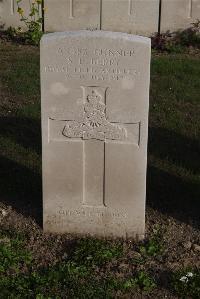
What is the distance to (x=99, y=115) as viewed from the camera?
5492 mm

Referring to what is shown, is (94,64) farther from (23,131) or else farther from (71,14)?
(71,14)

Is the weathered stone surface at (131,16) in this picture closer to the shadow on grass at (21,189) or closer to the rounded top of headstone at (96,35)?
the shadow on grass at (21,189)

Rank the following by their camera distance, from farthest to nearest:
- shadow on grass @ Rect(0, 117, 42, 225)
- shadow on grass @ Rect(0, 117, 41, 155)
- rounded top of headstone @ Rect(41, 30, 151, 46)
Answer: shadow on grass @ Rect(0, 117, 41, 155)
shadow on grass @ Rect(0, 117, 42, 225)
rounded top of headstone @ Rect(41, 30, 151, 46)

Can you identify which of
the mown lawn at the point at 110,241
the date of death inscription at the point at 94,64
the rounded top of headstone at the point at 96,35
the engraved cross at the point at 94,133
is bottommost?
the mown lawn at the point at 110,241

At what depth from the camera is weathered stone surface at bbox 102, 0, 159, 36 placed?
1226 cm

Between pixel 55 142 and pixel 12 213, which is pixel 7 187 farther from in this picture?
pixel 55 142

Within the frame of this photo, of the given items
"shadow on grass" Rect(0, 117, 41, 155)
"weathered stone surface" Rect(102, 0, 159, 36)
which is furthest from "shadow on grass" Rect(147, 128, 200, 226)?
"weathered stone surface" Rect(102, 0, 159, 36)

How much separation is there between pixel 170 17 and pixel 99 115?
7252 mm

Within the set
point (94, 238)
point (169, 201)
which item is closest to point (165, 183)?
point (169, 201)

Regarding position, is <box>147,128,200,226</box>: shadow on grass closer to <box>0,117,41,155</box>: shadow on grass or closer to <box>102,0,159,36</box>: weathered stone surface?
<box>0,117,41,155</box>: shadow on grass

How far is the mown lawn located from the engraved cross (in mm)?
485

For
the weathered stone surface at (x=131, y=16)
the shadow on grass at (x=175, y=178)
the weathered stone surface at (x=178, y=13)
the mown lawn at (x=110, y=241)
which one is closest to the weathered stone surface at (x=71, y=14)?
the weathered stone surface at (x=131, y=16)

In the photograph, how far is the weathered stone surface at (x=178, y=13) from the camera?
12281 millimetres

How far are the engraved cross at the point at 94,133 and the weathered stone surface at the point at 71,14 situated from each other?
7.08 metres
